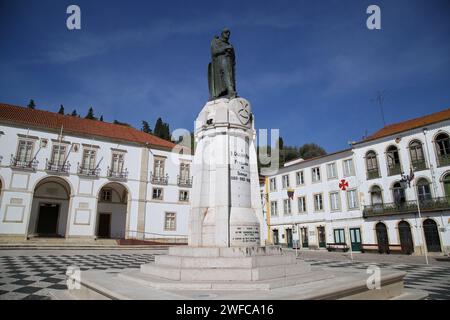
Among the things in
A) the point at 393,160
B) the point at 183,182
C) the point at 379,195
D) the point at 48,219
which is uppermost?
the point at 393,160

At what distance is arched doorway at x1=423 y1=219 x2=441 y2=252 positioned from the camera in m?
21.6

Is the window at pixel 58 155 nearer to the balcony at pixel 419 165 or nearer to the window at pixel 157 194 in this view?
the window at pixel 157 194

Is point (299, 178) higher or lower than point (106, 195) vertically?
higher

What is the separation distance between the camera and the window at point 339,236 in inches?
1089

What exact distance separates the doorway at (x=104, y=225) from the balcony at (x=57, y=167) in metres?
6.82

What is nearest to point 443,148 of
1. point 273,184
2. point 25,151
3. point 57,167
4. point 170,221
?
point 273,184

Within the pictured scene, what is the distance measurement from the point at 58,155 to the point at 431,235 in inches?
1280

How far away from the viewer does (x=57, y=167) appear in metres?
25.4

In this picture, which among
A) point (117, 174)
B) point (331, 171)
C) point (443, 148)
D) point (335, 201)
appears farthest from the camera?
point (331, 171)

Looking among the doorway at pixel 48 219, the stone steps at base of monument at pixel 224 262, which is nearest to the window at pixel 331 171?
the stone steps at base of monument at pixel 224 262

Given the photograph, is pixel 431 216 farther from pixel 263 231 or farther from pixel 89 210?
pixel 89 210

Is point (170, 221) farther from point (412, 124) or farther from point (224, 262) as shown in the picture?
point (412, 124)
